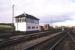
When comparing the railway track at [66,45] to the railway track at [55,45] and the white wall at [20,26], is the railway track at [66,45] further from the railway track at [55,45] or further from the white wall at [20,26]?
the white wall at [20,26]

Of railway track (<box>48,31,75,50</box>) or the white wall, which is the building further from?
railway track (<box>48,31,75,50</box>)

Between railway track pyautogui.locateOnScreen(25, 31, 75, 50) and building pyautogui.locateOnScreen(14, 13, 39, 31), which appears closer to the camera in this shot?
A: railway track pyautogui.locateOnScreen(25, 31, 75, 50)

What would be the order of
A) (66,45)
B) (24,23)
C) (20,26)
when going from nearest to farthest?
(66,45) → (24,23) → (20,26)

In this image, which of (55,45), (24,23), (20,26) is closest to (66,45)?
(55,45)

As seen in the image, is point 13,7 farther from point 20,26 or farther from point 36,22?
point 36,22

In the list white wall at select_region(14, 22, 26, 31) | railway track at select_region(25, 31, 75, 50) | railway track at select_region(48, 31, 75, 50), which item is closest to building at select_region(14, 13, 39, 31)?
white wall at select_region(14, 22, 26, 31)

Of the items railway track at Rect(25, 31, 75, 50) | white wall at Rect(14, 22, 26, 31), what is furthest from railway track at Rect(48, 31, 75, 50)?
white wall at Rect(14, 22, 26, 31)

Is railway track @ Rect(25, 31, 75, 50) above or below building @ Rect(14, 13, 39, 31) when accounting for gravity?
below

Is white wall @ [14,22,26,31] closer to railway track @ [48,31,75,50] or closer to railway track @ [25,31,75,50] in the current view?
railway track @ [48,31,75,50]

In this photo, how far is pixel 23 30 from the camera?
6812cm

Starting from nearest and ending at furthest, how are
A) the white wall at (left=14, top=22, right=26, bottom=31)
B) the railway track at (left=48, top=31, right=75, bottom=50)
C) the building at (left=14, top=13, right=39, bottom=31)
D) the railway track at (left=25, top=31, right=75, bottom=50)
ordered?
1. the railway track at (left=25, top=31, right=75, bottom=50)
2. the railway track at (left=48, top=31, right=75, bottom=50)
3. the white wall at (left=14, top=22, right=26, bottom=31)
4. the building at (left=14, top=13, right=39, bottom=31)

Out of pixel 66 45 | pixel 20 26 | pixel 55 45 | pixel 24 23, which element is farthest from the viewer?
pixel 20 26

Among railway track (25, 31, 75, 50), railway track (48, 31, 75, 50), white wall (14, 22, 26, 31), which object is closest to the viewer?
railway track (25, 31, 75, 50)

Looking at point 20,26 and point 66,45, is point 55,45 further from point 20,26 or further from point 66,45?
point 20,26
